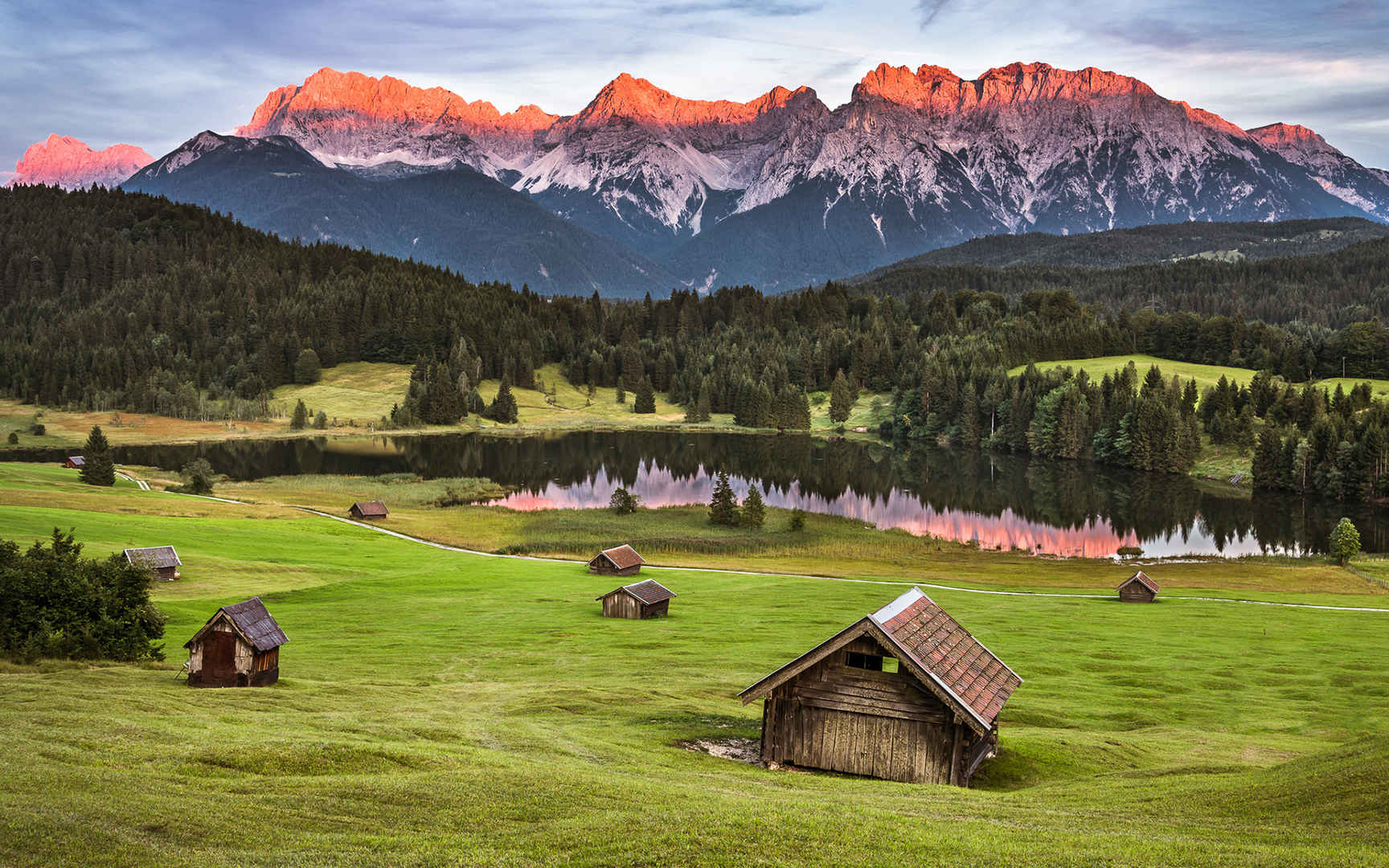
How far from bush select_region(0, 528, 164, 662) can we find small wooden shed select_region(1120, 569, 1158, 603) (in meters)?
57.2

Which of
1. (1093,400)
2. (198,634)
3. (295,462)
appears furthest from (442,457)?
(198,634)

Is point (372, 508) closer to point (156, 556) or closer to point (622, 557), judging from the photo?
point (622, 557)

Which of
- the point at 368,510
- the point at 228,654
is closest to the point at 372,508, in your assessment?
the point at 368,510

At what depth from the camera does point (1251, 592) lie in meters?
72.6

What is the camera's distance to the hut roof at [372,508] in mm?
103688

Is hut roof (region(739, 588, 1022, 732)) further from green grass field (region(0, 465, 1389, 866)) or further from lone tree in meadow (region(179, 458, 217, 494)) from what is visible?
lone tree in meadow (region(179, 458, 217, 494))

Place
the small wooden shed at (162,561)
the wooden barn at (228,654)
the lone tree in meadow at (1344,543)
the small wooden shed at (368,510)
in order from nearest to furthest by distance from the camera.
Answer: the wooden barn at (228,654) → the small wooden shed at (162,561) → the lone tree in meadow at (1344,543) → the small wooden shed at (368,510)

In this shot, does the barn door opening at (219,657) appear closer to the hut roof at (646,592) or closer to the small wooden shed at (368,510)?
the hut roof at (646,592)

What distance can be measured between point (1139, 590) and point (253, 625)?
2175 inches

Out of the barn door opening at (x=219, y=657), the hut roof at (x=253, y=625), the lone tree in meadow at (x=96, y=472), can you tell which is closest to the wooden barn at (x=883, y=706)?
the hut roof at (x=253, y=625)

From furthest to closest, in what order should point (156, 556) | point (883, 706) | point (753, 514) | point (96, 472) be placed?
1. point (96, 472)
2. point (753, 514)
3. point (156, 556)
4. point (883, 706)

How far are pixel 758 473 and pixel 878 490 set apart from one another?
22.5 metres

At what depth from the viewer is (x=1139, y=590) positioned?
67.4m

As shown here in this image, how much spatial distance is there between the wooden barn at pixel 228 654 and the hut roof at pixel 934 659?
1807cm
